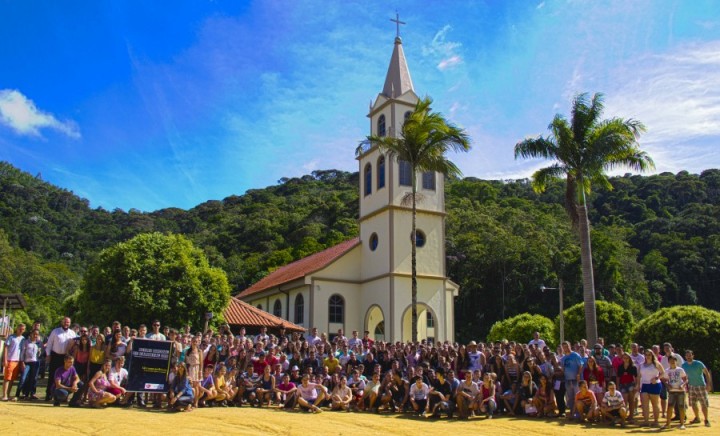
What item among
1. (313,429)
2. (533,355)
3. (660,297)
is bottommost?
(313,429)

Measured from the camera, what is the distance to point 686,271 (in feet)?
187

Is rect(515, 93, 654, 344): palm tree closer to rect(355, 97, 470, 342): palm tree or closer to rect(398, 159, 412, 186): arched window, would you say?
rect(355, 97, 470, 342): palm tree

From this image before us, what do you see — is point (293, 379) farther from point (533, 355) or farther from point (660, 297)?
point (660, 297)

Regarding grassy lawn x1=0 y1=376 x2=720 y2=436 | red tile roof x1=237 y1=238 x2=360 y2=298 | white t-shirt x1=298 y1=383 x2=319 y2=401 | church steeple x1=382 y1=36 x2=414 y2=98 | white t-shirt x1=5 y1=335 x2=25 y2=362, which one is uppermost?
church steeple x1=382 y1=36 x2=414 y2=98

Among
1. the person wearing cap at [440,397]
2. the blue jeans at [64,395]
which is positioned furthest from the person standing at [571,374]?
the blue jeans at [64,395]

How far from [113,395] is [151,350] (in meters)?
1.18

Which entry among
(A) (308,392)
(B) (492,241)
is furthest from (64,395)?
(B) (492,241)

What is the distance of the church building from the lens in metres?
29.5

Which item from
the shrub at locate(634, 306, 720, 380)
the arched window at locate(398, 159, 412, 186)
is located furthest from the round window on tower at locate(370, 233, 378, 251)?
the shrub at locate(634, 306, 720, 380)

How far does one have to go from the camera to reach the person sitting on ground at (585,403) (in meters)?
13.9

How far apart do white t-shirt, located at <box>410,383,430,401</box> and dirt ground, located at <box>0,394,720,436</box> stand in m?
0.68

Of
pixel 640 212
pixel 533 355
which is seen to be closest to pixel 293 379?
pixel 533 355

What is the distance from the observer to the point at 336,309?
31188mm

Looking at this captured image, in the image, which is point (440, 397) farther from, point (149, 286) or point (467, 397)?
point (149, 286)
